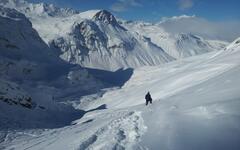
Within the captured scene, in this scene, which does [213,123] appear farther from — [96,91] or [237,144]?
[96,91]

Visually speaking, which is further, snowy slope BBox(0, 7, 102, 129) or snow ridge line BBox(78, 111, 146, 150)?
snowy slope BBox(0, 7, 102, 129)

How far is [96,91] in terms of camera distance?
6742 inches

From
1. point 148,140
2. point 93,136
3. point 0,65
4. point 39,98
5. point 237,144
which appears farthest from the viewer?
point 0,65

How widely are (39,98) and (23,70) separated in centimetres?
10381

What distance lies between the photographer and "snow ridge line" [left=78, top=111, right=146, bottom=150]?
14.8 metres

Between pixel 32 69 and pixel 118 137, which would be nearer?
pixel 118 137

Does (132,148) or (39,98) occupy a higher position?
(39,98)

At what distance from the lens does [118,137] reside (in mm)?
16141

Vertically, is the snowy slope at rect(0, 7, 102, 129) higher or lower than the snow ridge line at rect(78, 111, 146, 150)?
higher

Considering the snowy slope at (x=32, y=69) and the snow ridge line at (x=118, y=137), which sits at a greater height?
the snowy slope at (x=32, y=69)

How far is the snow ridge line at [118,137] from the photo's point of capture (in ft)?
48.7

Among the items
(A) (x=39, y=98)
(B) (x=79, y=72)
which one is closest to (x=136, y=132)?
(A) (x=39, y=98)

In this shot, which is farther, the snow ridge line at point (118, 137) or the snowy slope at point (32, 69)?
the snowy slope at point (32, 69)

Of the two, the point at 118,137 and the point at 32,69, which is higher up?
the point at 32,69
